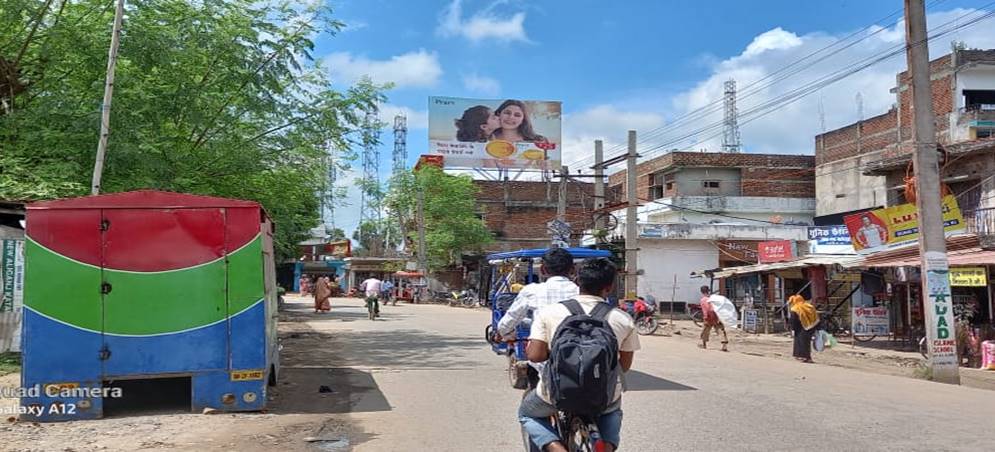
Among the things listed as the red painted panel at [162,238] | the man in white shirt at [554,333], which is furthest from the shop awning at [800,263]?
the man in white shirt at [554,333]

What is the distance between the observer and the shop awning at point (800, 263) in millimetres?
21172

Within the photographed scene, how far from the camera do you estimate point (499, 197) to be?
59.9 metres

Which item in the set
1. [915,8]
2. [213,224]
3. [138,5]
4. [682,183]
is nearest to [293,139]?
[138,5]

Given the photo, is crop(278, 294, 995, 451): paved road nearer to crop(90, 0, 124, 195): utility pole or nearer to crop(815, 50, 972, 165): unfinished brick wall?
crop(90, 0, 124, 195): utility pole

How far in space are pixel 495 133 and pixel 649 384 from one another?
1509 inches

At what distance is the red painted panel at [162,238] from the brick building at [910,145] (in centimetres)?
1308

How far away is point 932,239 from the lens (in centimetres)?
1310

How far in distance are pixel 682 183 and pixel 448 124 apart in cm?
1442

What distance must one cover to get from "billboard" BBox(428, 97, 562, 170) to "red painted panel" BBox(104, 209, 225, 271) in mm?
39276

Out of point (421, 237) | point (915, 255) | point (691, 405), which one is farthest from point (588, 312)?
point (421, 237)

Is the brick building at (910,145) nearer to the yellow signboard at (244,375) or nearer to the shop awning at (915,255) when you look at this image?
the shop awning at (915,255)

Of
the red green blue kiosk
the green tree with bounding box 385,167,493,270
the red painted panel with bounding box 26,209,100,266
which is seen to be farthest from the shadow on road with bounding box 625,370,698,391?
the green tree with bounding box 385,167,493,270

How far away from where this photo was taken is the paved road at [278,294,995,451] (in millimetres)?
7281

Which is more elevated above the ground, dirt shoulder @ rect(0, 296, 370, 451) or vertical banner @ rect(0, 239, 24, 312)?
vertical banner @ rect(0, 239, 24, 312)
